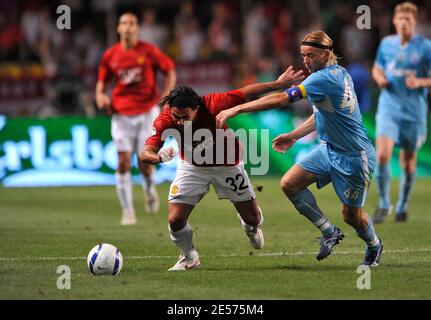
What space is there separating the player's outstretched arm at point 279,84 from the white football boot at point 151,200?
5896 mm

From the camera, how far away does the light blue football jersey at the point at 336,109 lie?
8891 mm

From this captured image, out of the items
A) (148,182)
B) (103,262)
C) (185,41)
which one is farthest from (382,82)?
(185,41)

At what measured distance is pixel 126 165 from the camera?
14.2m

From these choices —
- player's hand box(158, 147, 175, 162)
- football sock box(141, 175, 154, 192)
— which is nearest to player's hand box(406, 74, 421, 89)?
football sock box(141, 175, 154, 192)

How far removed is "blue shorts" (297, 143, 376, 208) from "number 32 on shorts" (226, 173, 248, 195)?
2.24 ft

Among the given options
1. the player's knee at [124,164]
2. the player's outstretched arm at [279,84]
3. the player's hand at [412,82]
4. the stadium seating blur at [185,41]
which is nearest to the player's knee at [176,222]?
the player's outstretched arm at [279,84]

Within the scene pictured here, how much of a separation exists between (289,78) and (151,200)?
630cm

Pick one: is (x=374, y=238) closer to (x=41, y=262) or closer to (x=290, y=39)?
(x=41, y=262)

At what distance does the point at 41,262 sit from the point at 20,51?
13620mm

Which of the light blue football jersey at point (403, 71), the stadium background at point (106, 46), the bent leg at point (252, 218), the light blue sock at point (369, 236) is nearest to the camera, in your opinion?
the light blue sock at point (369, 236)

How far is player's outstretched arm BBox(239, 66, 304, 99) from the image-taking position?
354 inches

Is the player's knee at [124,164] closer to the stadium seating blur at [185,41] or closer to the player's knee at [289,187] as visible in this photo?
the player's knee at [289,187]
